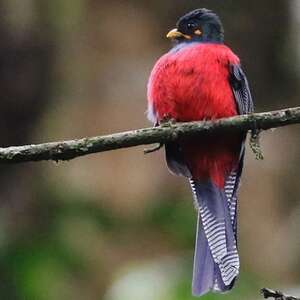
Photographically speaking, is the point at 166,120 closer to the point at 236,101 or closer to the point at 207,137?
the point at 207,137

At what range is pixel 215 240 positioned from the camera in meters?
5.17

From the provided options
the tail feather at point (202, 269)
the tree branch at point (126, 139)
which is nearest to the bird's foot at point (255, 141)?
the tree branch at point (126, 139)

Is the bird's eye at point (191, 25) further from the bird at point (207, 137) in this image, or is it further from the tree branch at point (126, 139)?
the tree branch at point (126, 139)

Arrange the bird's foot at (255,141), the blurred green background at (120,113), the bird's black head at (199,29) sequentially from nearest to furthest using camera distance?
the bird's foot at (255,141), the bird's black head at (199,29), the blurred green background at (120,113)

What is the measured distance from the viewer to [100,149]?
466 centimetres

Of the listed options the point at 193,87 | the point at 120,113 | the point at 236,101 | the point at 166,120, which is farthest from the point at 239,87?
the point at 120,113

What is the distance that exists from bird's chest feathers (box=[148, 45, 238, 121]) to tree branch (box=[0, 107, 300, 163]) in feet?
1.45

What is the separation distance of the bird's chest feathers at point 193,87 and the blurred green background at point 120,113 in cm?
260

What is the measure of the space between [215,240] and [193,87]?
66 cm

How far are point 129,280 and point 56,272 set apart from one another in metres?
0.68

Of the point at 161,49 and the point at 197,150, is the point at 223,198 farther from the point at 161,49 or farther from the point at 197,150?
the point at 161,49

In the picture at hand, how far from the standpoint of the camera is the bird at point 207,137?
17.1 feet

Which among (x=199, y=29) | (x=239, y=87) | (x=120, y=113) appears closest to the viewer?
(x=239, y=87)

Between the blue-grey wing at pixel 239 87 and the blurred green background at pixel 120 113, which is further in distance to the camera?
the blurred green background at pixel 120 113
